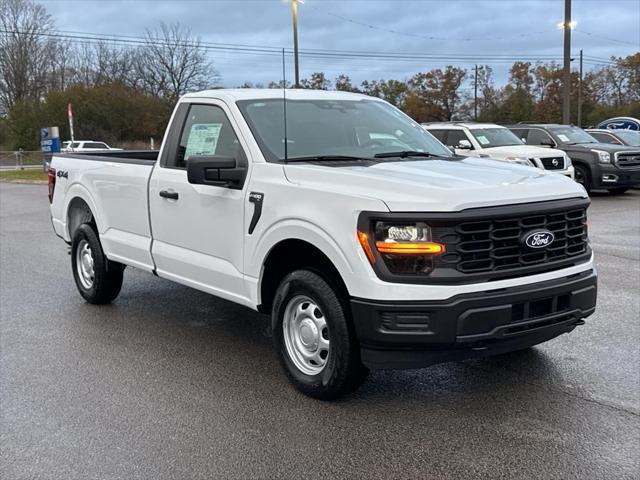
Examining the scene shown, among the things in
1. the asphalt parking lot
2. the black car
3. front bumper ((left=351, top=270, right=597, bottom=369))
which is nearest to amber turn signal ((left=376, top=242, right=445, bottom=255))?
front bumper ((left=351, top=270, right=597, bottom=369))

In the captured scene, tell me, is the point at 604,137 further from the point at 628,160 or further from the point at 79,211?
the point at 79,211

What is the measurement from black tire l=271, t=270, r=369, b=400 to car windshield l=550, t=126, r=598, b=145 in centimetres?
1516

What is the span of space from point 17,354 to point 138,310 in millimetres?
1533

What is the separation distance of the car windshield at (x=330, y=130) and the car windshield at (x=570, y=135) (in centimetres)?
1350

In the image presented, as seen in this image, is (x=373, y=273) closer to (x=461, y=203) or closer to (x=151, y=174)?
(x=461, y=203)

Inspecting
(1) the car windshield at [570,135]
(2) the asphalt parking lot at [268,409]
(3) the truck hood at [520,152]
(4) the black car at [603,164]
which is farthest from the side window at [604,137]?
(2) the asphalt parking lot at [268,409]

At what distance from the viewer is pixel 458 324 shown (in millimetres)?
3639

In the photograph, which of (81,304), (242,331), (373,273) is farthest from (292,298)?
(81,304)

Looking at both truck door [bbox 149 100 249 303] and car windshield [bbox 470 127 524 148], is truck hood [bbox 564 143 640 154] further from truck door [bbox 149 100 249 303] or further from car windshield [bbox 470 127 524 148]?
truck door [bbox 149 100 249 303]

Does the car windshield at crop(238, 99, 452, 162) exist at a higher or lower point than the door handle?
higher

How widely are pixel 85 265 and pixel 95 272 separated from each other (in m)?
0.37

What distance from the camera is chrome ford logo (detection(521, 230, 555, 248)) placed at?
386 cm

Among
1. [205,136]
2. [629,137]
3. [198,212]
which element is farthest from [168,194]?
[629,137]

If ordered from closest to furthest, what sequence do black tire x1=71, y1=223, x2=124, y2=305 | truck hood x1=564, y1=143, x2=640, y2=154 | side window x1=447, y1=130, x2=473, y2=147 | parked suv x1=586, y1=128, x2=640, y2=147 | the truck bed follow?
the truck bed, black tire x1=71, y1=223, x2=124, y2=305, side window x1=447, y1=130, x2=473, y2=147, truck hood x1=564, y1=143, x2=640, y2=154, parked suv x1=586, y1=128, x2=640, y2=147
